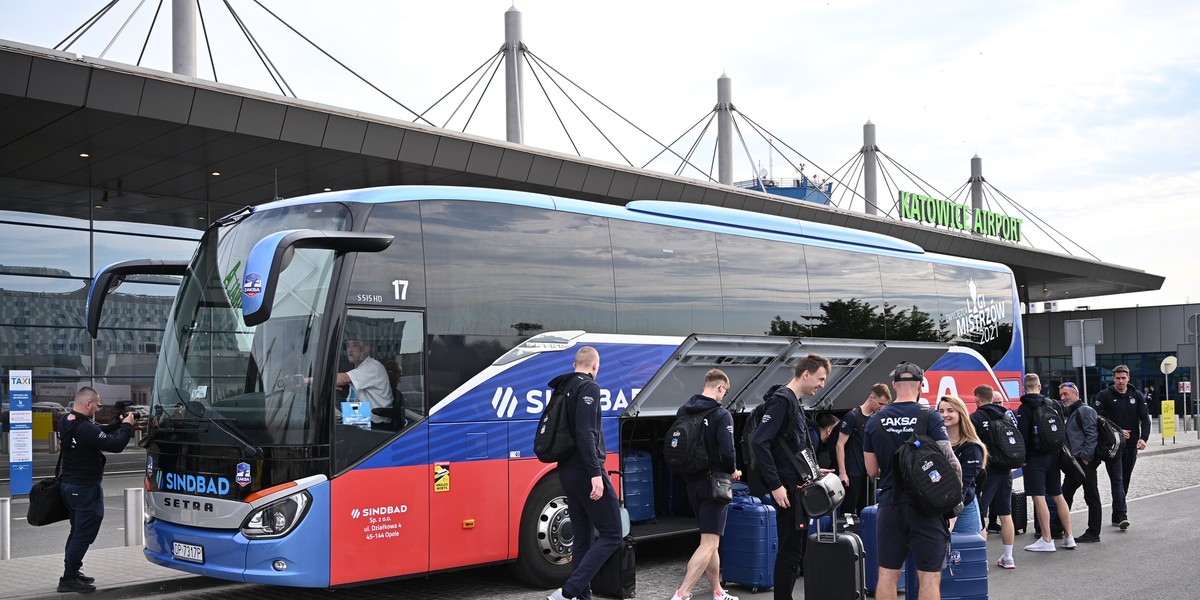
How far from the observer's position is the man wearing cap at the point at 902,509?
649cm

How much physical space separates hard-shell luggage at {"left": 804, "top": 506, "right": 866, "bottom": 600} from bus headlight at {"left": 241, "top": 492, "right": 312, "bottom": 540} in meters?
3.57

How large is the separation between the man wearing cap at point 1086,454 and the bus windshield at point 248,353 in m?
8.22

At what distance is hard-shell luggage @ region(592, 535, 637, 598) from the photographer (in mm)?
8008

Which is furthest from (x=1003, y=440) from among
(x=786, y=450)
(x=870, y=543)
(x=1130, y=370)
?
(x=1130, y=370)

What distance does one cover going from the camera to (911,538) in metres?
6.55

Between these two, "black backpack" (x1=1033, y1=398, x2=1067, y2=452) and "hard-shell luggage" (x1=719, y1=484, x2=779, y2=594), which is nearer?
"hard-shell luggage" (x1=719, y1=484, x2=779, y2=594)

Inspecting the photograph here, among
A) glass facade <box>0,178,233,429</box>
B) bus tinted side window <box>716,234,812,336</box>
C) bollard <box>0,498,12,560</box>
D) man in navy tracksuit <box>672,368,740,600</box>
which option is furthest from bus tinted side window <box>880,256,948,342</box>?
glass facade <box>0,178,233,429</box>

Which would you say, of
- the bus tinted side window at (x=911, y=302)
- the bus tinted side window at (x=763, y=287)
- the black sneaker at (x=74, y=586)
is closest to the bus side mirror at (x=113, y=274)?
the black sneaker at (x=74, y=586)

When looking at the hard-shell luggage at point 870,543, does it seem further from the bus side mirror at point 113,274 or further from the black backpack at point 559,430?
the bus side mirror at point 113,274

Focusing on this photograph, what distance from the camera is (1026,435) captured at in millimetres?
10906

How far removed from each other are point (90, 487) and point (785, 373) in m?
7.14

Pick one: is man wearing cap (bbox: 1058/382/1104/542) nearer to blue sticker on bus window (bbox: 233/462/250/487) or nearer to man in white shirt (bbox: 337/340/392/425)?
man in white shirt (bbox: 337/340/392/425)

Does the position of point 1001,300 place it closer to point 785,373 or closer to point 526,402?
point 785,373

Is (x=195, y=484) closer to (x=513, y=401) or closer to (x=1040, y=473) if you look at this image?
(x=513, y=401)
